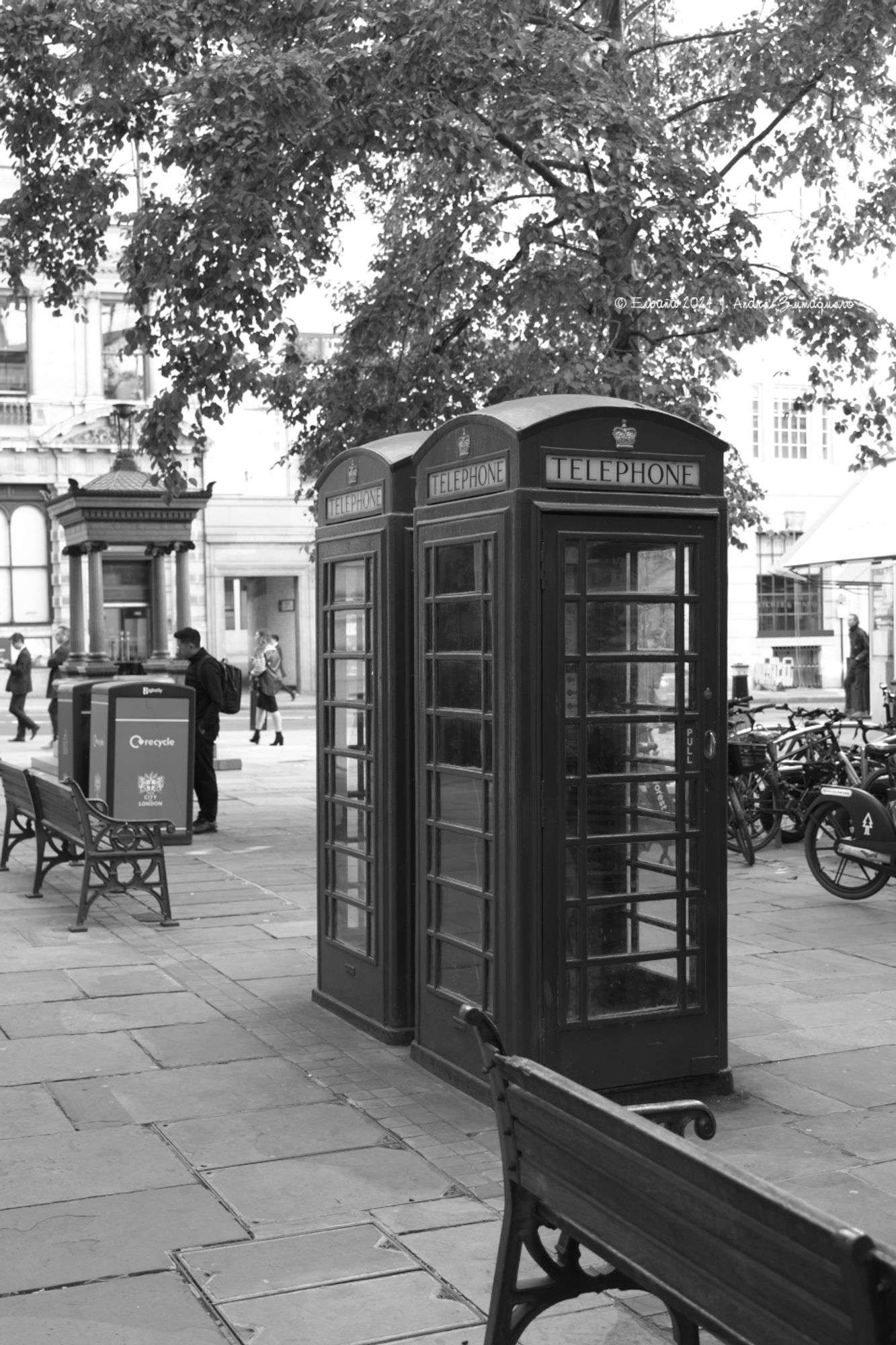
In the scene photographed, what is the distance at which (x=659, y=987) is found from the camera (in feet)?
18.4

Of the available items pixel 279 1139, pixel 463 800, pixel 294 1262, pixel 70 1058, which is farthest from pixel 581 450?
pixel 70 1058

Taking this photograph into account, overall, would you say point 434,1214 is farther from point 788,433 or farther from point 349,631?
point 788,433

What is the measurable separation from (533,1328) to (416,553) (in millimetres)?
2987

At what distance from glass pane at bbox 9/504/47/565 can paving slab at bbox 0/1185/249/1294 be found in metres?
35.1

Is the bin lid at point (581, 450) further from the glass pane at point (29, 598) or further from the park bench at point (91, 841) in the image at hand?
the glass pane at point (29, 598)

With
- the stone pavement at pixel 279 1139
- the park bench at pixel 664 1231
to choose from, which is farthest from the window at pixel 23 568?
the park bench at pixel 664 1231

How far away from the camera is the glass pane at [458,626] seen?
556 cm

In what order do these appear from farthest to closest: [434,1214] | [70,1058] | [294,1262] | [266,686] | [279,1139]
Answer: [266,686]
[70,1058]
[279,1139]
[434,1214]
[294,1262]

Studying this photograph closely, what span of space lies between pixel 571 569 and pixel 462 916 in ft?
4.46

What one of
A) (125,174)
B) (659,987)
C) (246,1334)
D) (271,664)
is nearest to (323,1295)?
(246,1334)

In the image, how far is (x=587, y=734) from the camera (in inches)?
213

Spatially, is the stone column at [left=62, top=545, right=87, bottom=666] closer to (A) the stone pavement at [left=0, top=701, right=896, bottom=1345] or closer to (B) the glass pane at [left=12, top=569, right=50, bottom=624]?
(A) the stone pavement at [left=0, top=701, right=896, bottom=1345]

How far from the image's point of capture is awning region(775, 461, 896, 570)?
1519 cm

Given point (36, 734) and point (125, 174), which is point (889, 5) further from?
point (36, 734)
